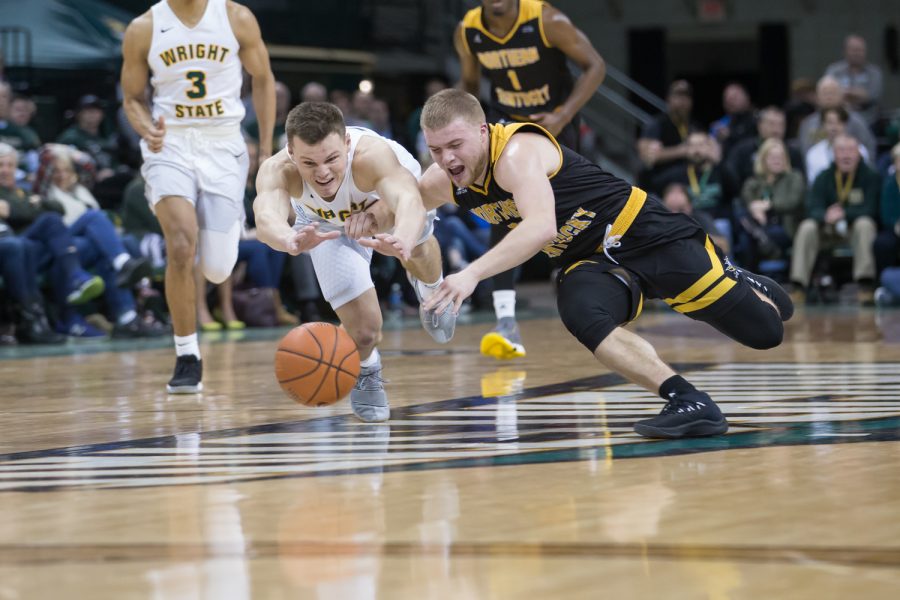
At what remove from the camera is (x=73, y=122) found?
13.9m

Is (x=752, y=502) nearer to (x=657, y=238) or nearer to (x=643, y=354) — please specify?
(x=643, y=354)

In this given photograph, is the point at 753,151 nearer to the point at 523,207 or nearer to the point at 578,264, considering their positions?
the point at 578,264

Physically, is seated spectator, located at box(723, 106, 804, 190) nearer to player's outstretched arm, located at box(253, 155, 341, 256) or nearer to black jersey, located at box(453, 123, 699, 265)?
black jersey, located at box(453, 123, 699, 265)

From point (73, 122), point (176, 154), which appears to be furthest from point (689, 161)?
point (176, 154)

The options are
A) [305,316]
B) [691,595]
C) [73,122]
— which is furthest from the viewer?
[73,122]

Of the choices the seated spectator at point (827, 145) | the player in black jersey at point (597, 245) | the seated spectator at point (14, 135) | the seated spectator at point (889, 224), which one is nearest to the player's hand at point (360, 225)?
the player in black jersey at point (597, 245)

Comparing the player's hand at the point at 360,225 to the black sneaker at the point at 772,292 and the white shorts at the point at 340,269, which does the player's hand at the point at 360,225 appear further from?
the black sneaker at the point at 772,292

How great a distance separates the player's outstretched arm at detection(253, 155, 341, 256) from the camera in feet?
16.6

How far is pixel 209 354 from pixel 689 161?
248 inches

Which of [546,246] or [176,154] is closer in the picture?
[546,246]

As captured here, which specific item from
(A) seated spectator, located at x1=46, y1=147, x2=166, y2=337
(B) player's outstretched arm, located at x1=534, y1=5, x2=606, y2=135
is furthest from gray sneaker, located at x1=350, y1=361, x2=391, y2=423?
(A) seated spectator, located at x1=46, y1=147, x2=166, y2=337

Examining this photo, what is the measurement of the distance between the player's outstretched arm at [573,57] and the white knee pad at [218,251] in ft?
6.80

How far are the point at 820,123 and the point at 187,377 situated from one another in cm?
870

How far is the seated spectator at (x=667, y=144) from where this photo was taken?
1423 centimetres
